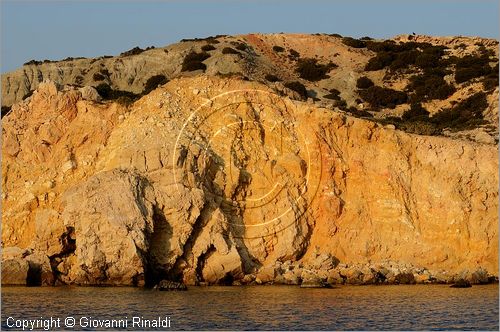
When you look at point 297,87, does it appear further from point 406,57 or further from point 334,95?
point 406,57

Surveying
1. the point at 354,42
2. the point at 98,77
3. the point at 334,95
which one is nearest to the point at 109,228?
the point at 334,95

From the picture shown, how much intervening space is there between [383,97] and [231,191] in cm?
3052

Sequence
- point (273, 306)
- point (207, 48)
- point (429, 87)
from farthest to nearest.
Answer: point (207, 48) < point (429, 87) < point (273, 306)

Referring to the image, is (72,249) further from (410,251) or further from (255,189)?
(410,251)

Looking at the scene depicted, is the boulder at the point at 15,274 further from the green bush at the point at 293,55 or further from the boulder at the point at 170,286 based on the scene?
the green bush at the point at 293,55

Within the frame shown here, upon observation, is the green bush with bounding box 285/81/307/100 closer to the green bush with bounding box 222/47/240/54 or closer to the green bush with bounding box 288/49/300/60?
the green bush with bounding box 222/47/240/54

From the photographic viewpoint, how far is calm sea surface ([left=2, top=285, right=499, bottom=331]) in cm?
2684

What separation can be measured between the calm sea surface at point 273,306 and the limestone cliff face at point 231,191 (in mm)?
1888

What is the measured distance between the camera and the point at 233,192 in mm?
39250

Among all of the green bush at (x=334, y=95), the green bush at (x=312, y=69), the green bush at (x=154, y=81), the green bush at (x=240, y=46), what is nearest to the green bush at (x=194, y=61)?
the green bush at (x=154, y=81)

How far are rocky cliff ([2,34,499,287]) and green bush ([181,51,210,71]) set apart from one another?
25.6 m

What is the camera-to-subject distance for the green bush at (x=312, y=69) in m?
73.2

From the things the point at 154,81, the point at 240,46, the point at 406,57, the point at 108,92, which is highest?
the point at 240,46

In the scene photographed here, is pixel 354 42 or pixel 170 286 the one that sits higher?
pixel 354 42
